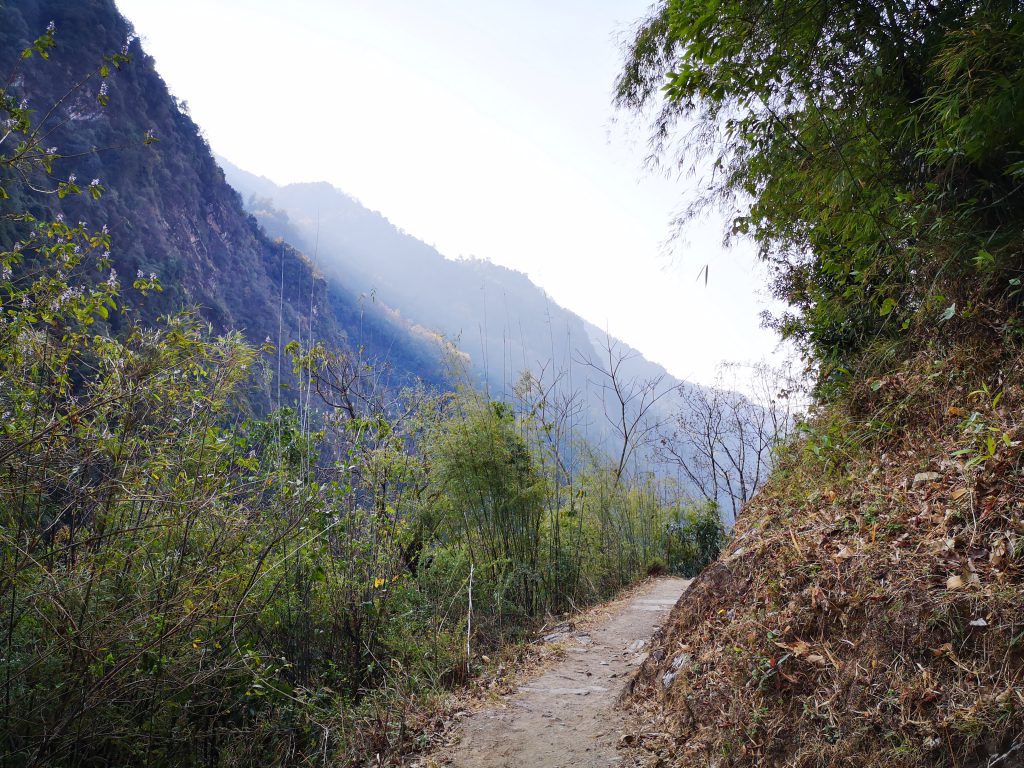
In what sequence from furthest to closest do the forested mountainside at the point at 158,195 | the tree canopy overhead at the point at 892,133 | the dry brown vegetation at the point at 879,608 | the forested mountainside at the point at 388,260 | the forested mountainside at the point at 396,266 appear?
the forested mountainside at the point at 388,260 → the forested mountainside at the point at 396,266 → the forested mountainside at the point at 158,195 → the tree canopy overhead at the point at 892,133 → the dry brown vegetation at the point at 879,608

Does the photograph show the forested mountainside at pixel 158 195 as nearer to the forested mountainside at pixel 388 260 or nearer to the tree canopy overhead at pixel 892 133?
the forested mountainside at pixel 388 260

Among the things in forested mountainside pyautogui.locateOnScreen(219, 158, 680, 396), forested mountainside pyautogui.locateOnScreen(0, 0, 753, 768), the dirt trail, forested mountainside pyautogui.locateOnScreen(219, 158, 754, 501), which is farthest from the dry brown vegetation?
forested mountainside pyautogui.locateOnScreen(219, 158, 680, 396)

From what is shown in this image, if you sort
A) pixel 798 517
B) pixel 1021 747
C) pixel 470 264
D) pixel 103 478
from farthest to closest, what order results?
pixel 470 264
pixel 798 517
pixel 103 478
pixel 1021 747

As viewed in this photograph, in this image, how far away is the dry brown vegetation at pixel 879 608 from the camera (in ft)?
4.68

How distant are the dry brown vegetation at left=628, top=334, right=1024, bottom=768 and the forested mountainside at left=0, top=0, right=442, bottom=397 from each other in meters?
19.9

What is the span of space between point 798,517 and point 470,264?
59956mm

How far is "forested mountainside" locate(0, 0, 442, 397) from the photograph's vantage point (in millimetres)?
24609

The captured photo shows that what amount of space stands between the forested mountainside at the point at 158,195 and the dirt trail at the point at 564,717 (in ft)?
61.0

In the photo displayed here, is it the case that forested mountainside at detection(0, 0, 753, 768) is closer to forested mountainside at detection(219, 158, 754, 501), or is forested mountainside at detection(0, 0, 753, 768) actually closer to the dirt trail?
the dirt trail

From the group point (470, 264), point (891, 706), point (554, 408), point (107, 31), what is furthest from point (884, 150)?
point (470, 264)

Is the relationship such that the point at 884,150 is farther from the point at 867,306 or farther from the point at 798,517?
the point at 798,517

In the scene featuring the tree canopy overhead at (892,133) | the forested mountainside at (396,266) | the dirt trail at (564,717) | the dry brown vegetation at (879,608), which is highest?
the forested mountainside at (396,266)

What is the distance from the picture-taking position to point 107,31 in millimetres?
29469

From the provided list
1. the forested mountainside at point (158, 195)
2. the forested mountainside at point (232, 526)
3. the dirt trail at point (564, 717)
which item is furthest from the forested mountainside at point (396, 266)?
the dirt trail at point (564, 717)
